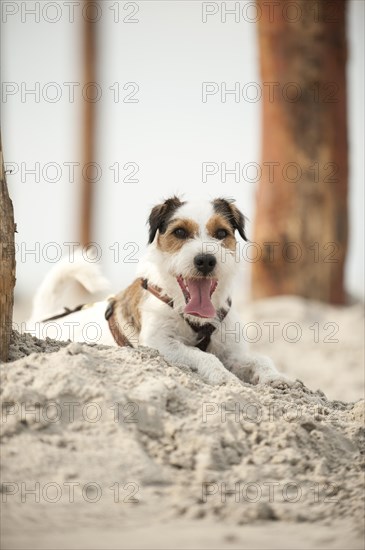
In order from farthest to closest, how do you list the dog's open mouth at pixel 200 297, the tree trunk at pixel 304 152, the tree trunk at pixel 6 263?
the tree trunk at pixel 304 152
the dog's open mouth at pixel 200 297
the tree trunk at pixel 6 263

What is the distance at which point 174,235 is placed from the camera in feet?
17.8

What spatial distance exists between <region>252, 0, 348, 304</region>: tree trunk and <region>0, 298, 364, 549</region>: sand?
→ 7040 millimetres

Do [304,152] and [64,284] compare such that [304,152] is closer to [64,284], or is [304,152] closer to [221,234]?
[64,284]

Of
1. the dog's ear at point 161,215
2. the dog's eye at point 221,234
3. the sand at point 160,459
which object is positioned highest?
the dog's ear at point 161,215

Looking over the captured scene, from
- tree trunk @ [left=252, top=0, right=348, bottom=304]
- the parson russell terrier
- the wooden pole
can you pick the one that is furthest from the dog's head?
the wooden pole

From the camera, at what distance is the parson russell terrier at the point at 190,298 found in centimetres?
525

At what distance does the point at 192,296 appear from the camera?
5.40 metres

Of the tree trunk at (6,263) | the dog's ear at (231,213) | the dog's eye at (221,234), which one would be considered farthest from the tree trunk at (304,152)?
the tree trunk at (6,263)

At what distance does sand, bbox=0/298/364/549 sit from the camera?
3.24m

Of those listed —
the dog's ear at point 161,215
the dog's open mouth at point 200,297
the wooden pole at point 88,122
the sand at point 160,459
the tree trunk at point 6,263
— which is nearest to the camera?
the sand at point 160,459

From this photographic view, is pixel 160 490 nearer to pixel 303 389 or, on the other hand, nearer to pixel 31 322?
pixel 303 389

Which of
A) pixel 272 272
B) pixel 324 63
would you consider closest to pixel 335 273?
pixel 272 272

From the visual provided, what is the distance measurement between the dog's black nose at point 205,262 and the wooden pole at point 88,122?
33.4 ft

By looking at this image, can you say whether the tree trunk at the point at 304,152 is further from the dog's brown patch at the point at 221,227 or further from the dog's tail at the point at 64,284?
the dog's brown patch at the point at 221,227
